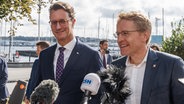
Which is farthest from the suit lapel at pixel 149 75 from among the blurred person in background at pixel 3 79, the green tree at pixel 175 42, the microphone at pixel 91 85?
the green tree at pixel 175 42

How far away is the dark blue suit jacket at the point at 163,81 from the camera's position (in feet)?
12.8

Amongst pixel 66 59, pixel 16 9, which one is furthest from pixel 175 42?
pixel 66 59

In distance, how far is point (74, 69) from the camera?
478cm

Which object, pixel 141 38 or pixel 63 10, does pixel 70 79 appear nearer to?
pixel 63 10

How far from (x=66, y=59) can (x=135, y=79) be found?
40.8 inches

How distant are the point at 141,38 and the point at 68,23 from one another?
938 mm

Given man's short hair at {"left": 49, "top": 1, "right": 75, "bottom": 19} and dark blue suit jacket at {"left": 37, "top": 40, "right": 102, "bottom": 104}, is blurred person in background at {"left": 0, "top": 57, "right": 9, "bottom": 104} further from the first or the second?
man's short hair at {"left": 49, "top": 1, "right": 75, "bottom": 19}

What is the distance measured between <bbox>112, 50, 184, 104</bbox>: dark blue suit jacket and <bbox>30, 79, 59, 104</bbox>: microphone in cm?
108

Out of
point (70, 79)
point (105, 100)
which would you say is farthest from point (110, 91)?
point (70, 79)

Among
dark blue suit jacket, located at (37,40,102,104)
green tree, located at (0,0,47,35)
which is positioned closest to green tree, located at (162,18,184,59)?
green tree, located at (0,0,47,35)

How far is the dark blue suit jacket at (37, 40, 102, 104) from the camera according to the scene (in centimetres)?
472

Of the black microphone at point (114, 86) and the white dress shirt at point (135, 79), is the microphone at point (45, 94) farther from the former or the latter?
the white dress shirt at point (135, 79)

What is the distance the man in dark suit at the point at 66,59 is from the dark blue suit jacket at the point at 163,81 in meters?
0.72

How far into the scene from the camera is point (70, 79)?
4.75 m
